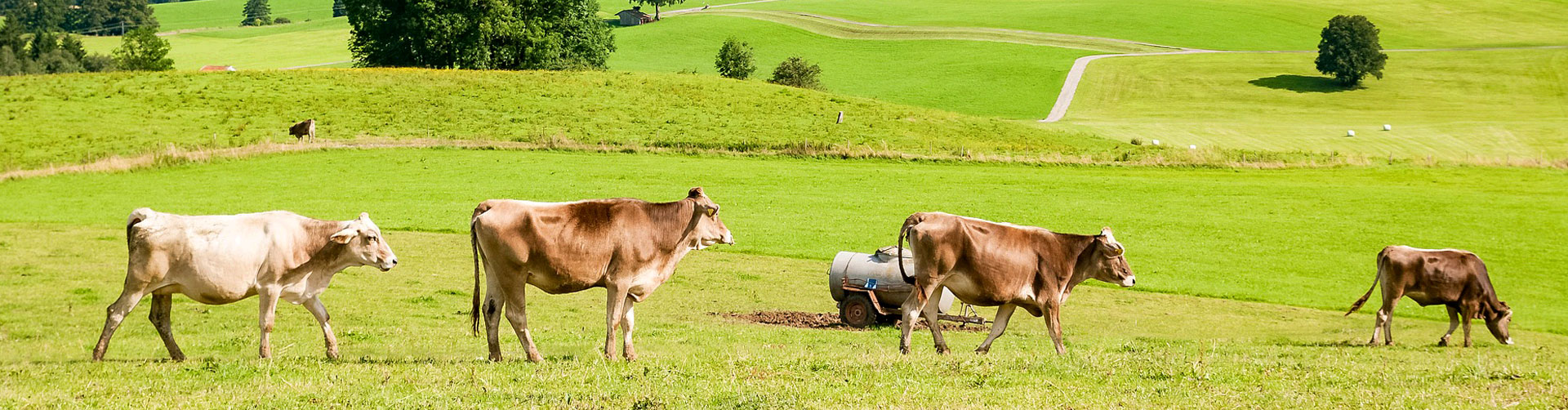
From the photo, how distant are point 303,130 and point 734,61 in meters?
46.2

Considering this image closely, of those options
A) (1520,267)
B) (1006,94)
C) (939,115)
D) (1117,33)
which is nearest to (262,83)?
(939,115)

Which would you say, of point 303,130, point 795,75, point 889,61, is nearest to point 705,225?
point 303,130

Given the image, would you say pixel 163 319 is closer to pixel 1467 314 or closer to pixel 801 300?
pixel 801 300

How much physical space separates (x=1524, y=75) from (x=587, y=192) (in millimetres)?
90926

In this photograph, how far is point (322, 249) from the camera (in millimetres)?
15375

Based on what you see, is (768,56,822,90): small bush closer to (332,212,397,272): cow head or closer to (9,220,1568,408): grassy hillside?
(9,220,1568,408): grassy hillside

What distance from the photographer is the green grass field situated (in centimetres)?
1222

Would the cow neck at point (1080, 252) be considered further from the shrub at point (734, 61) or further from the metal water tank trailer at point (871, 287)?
the shrub at point (734, 61)

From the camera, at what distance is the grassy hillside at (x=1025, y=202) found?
116 ft

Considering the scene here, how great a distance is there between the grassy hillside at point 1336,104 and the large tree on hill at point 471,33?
3704 cm

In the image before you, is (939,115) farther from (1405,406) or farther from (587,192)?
(1405,406)

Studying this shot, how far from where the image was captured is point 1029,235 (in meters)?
17.2

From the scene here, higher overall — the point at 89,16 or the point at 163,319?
the point at 163,319

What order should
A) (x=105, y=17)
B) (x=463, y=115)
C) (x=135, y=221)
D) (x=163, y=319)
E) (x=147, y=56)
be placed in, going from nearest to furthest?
(x=135, y=221)
(x=163, y=319)
(x=463, y=115)
(x=147, y=56)
(x=105, y=17)
